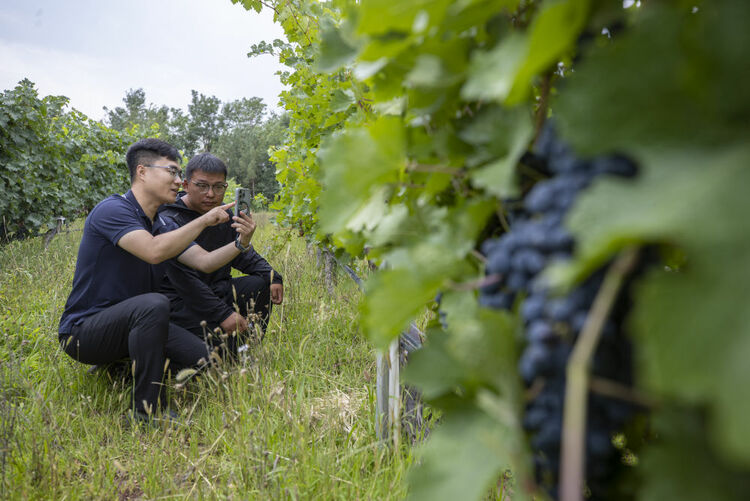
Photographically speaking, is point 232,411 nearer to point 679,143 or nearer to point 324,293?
point 679,143

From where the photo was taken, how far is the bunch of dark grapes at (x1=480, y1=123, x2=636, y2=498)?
41 cm

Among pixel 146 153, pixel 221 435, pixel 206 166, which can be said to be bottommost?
pixel 221 435

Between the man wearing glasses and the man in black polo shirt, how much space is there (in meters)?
0.22

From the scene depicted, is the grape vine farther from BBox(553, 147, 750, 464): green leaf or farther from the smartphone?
the smartphone

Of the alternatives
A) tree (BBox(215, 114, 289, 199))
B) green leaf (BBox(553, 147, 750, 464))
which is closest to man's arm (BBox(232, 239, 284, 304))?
green leaf (BBox(553, 147, 750, 464))

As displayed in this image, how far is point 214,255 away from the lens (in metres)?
3.75

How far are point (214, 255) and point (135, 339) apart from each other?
984 millimetres

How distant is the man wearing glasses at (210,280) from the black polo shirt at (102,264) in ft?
1.54

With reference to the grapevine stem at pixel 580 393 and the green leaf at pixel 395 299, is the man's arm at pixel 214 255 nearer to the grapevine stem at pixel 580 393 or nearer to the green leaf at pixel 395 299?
the green leaf at pixel 395 299

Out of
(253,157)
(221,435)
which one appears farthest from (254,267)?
(253,157)

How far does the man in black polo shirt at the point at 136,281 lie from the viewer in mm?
2994

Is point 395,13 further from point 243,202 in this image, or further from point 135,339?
point 243,202

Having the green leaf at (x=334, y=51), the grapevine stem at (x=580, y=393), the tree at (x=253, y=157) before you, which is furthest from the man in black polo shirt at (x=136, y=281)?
the tree at (x=253, y=157)

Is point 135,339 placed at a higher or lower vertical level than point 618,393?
lower
